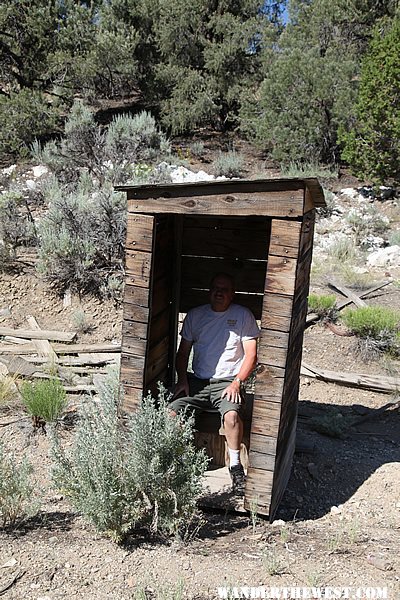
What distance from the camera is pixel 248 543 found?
412 cm

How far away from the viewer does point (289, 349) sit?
14.5 feet

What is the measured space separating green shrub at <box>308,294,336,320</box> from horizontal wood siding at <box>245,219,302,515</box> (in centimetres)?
464

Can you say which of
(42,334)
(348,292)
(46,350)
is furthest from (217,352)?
(348,292)

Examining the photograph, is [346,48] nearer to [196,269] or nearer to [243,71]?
[243,71]

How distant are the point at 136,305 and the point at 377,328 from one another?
4628mm

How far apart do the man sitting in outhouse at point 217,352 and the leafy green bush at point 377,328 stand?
12.2 ft

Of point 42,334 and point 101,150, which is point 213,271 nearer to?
point 42,334

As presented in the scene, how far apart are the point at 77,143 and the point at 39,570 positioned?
440 inches

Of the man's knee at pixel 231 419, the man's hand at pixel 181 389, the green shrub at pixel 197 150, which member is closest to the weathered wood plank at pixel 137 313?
the man's hand at pixel 181 389

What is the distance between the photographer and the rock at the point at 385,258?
11.6 metres

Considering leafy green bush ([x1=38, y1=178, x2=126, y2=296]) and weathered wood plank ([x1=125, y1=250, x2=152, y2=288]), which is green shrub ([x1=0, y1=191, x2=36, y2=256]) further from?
weathered wood plank ([x1=125, y1=250, x2=152, y2=288])

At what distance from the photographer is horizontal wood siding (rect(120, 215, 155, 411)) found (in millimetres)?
4453

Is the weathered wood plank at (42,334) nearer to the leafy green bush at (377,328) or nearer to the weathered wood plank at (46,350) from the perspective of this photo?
the weathered wood plank at (46,350)

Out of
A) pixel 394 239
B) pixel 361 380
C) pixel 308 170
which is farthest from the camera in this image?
pixel 308 170
